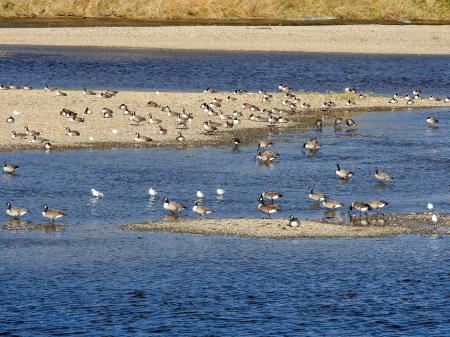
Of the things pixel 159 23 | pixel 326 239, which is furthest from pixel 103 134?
pixel 159 23

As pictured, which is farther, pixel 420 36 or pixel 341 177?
pixel 420 36

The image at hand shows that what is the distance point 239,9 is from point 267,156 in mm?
60683

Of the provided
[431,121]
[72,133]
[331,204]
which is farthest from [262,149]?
[431,121]

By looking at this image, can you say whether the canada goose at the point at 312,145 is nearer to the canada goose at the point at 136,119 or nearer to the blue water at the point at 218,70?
the canada goose at the point at 136,119

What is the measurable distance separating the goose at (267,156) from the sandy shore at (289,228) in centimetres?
747

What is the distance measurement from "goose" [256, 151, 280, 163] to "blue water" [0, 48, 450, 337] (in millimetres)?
328

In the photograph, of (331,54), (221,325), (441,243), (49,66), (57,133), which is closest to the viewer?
(221,325)

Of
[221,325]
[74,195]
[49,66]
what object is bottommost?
[221,325]

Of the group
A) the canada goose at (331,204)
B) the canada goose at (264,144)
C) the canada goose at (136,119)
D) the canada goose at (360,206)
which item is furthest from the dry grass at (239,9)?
the canada goose at (360,206)

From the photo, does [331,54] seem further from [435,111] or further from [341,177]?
[341,177]

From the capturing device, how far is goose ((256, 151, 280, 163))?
3322 cm

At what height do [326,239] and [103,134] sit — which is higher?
[103,134]

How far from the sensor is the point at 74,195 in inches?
1119

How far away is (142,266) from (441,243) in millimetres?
6761
